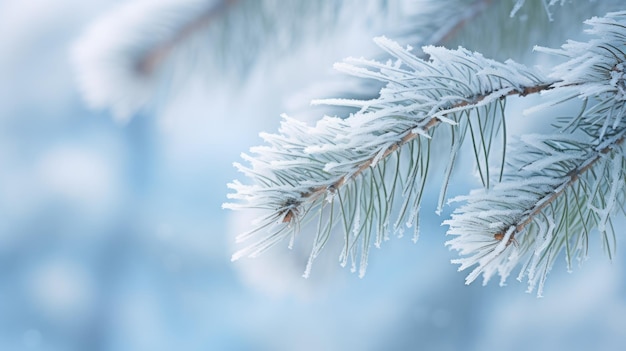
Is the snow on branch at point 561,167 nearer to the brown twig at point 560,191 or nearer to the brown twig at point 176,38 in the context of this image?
the brown twig at point 560,191

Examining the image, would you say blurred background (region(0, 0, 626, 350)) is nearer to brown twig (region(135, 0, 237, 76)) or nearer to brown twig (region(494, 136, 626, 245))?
brown twig (region(135, 0, 237, 76))

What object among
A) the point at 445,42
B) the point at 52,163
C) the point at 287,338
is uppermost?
the point at 52,163

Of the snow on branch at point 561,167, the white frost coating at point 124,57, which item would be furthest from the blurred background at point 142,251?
the snow on branch at point 561,167

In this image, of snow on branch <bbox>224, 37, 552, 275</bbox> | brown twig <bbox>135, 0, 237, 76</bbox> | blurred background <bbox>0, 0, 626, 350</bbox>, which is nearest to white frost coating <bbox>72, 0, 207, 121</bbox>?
brown twig <bbox>135, 0, 237, 76</bbox>

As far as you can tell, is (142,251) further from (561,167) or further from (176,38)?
(561,167)

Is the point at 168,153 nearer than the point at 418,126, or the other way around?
the point at 418,126

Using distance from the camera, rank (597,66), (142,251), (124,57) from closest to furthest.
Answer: (597,66)
(124,57)
(142,251)

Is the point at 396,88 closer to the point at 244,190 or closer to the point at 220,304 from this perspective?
the point at 244,190

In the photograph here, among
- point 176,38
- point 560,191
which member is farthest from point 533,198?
point 176,38

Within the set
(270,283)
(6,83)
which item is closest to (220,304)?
(6,83)
